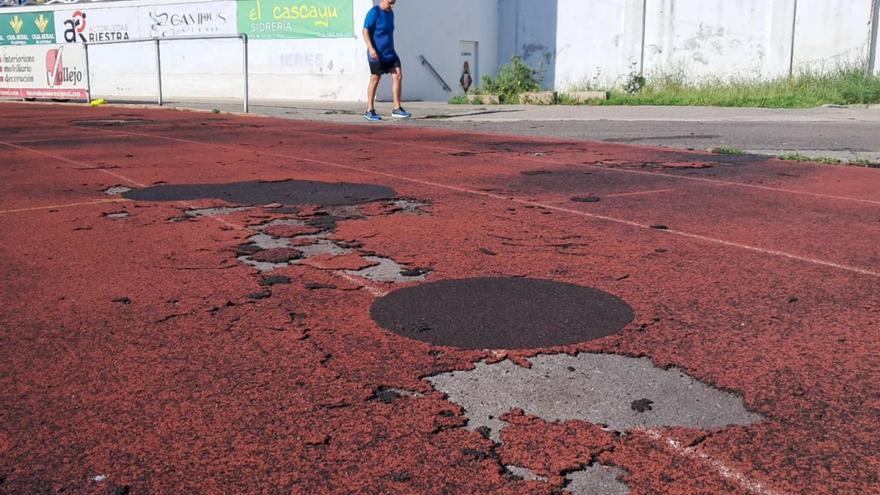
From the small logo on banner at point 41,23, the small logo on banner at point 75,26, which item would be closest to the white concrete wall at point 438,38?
the small logo on banner at point 75,26

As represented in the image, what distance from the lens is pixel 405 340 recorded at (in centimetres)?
319

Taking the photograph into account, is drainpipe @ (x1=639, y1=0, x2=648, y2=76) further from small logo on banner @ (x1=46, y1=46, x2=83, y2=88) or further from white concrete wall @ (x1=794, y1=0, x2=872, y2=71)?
small logo on banner @ (x1=46, y1=46, x2=83, y2=88)

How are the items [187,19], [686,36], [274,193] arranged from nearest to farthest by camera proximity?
[274,193] < [686,36] < [187,19]

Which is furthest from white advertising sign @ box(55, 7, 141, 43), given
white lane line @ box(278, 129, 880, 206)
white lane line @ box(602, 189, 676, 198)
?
white lane line @ box(602, 189, 676, 198)

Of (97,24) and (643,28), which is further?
(97,24)

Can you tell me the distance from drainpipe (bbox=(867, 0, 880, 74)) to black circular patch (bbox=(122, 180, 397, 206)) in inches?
769

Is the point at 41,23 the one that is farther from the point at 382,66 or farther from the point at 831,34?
the point at 831,34

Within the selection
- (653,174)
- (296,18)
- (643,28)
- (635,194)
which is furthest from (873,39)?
Answer: (635,194)

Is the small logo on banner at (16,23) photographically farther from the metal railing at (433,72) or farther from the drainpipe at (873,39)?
the drainpipe at (873,39)

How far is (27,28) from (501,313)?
31993 mm

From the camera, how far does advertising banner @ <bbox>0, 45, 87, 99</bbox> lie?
2162 cm

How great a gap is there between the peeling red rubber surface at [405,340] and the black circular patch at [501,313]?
108 mm

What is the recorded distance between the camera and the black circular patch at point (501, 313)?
10.5ft

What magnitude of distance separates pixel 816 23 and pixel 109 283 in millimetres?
22711
